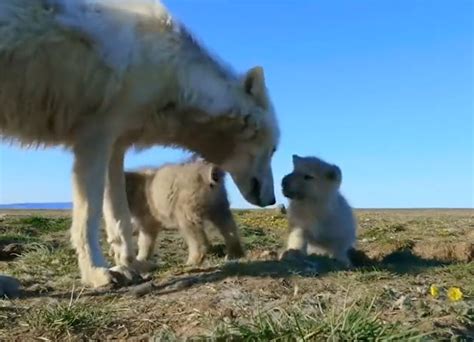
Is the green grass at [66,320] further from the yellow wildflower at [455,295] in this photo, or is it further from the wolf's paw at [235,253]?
the wolf's paw at [235,253]

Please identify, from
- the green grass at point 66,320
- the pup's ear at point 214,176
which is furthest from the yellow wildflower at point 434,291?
the pup's ear at point 214,176

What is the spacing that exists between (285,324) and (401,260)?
4.32 metres

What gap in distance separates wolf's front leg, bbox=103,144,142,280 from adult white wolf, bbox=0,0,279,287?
0.04 ft

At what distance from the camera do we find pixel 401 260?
313 inches

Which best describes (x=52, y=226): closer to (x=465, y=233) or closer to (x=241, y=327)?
(x=465, y=233)

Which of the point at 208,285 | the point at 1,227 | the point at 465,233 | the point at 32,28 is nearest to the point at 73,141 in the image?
the point at 32,28

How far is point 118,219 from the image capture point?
7176 mm

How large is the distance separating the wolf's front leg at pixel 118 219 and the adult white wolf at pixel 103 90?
0.01 m

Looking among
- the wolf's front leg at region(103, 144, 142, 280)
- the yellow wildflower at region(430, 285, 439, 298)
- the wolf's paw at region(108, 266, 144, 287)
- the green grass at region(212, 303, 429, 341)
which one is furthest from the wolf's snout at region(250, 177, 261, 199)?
the green grass at region(212, 303, 429, 341)

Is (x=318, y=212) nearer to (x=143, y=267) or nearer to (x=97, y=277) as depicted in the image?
(x=143, y=267)

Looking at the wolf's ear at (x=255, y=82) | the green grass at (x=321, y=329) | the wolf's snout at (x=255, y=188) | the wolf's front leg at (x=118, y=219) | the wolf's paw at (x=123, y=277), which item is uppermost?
the wolf's ear at (x=255, y=82)

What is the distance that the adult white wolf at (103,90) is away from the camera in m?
5.98

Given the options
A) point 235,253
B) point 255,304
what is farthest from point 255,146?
point 255,304

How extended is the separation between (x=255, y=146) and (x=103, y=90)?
173cm
